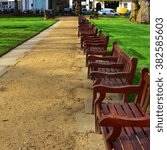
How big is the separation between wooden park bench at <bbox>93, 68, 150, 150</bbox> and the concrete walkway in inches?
20.0

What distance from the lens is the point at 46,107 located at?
6578mm

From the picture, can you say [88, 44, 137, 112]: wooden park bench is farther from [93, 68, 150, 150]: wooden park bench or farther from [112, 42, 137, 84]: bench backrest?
[93, 68, 150, 150]: wooden park bench

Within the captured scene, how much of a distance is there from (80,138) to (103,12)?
74.8 meters

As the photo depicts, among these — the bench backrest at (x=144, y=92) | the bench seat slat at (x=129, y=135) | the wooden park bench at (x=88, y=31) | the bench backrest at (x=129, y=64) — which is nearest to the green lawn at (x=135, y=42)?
the wooden park bench at (x=88, y=31)

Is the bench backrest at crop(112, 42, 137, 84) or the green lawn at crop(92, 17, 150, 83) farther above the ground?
the bench backrest at crop(112, 42, 137, 84)

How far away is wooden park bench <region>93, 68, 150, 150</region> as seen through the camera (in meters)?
3.23

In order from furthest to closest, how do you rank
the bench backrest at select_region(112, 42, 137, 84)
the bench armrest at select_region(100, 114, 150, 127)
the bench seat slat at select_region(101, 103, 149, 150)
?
1. the bench backrest at select_region(112, 42, 137, 84)
2. the bench seat slat at select_region(101, 103, 149, 150)
3. the bench armrest at select_region(100, 114, 150, 127)

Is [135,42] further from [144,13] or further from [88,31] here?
[144,13]

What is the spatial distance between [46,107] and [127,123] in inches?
138

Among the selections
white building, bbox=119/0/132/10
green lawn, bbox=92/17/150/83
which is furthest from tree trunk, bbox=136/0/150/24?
white building, bbox=119/0/132/10

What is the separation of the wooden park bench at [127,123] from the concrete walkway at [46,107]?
507 millimetres

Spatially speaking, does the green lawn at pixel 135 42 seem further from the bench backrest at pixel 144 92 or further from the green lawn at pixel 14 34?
the green lawn at pixel 14 34

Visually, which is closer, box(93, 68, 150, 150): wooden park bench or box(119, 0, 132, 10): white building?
box(93, 68, 150, 150): wooden park bench

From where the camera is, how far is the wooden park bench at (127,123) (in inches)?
127
